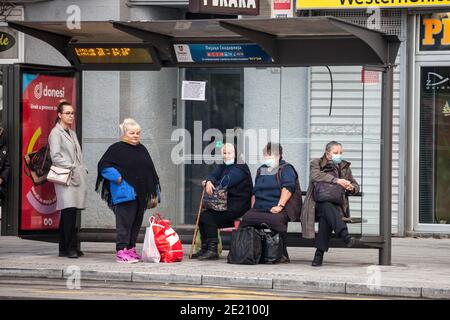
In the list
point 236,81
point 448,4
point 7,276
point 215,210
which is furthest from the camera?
point 448,4

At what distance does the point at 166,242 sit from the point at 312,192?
1.86 meters

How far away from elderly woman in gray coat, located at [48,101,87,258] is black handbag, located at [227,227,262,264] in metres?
2.08

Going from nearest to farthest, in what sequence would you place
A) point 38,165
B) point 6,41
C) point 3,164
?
point 3,164 < point 38,165 < point 6,41

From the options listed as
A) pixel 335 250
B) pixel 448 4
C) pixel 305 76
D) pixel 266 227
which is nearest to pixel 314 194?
pixel 266 227

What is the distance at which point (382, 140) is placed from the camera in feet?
48.0

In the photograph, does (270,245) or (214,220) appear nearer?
(270,245)

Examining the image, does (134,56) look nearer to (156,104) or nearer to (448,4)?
(156,104)

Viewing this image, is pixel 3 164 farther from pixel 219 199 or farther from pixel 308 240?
pixel 308 240

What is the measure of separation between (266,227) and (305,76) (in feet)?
6.64

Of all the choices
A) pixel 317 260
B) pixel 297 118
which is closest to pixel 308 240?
pixel 317 260

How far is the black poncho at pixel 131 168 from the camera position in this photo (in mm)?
14680

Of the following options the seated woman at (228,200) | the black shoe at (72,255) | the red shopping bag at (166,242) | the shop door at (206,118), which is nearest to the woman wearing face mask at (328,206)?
the seated woman at (228,200)

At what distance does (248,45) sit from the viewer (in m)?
15.1

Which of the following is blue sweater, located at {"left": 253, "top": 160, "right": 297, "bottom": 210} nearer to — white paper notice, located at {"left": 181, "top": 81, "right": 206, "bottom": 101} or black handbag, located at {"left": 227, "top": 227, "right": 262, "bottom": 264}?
black handbag, located at {"left": 227, "top": 227, "right": 262, "bottom": 264}
